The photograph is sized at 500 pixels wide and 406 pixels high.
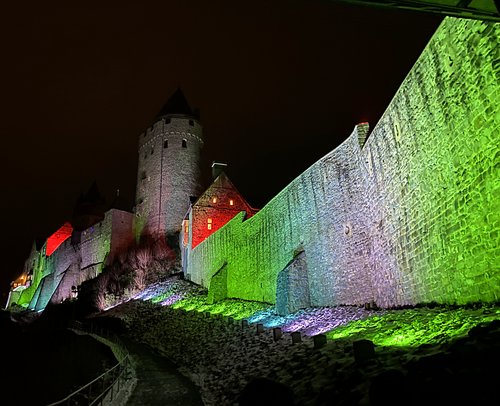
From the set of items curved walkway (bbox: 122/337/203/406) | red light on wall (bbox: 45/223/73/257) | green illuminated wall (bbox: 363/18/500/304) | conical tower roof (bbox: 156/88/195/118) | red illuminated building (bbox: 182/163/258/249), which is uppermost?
conical tower roof (bbox: 156/88/195/118)

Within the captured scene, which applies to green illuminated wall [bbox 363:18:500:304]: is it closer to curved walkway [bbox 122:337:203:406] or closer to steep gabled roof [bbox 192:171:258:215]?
curved walkway [bbox 122:337:203:406]

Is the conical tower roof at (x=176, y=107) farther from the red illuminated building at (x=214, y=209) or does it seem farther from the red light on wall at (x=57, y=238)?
the red light on wall at (x=57, y=238)

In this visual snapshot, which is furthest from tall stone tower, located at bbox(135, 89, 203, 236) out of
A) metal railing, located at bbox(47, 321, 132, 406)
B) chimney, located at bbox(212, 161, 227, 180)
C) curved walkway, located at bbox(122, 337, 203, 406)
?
curved walkway, located at bbox(122, 337, 203, 406)

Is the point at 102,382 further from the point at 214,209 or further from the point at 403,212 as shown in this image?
the point at 214,209

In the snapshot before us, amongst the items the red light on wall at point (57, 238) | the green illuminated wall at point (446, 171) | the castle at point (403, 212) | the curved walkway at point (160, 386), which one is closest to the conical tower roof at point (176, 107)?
the castle at point (403, 212)

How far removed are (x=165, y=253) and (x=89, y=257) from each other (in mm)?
12163

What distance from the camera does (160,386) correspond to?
933 cm

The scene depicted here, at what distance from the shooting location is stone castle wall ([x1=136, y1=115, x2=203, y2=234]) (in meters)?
39.0

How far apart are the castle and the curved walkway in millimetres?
4737

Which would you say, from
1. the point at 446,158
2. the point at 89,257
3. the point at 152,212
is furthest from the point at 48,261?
the point at 446,158

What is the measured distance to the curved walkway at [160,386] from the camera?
8.19 meters

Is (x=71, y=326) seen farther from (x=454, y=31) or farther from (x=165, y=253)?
(x=454, y=31)

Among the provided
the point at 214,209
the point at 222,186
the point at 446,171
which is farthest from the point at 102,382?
the point at 222,186

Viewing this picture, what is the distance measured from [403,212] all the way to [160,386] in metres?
7.00
